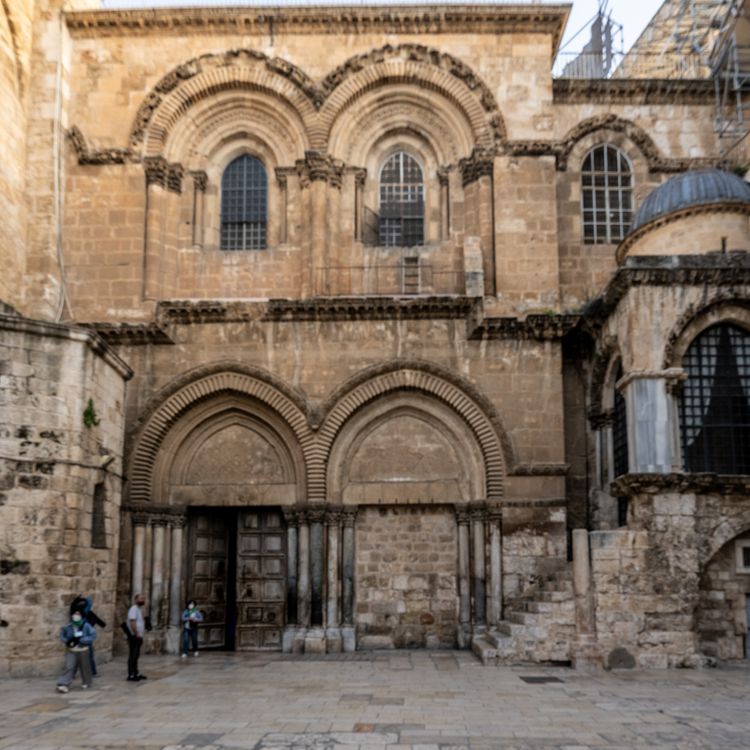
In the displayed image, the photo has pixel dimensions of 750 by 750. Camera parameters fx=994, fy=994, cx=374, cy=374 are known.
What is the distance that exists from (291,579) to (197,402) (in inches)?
164

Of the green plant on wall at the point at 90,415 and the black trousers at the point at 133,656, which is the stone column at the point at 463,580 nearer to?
the black trousers at the point at 133,656

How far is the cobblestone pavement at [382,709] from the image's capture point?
11.0 m

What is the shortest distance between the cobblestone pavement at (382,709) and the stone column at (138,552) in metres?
2.52

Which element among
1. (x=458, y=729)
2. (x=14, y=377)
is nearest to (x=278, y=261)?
(x=14, y=377)

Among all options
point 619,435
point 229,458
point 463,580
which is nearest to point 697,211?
point 619,435

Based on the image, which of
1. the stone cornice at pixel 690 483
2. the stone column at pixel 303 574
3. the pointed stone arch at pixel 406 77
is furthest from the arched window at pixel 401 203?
the stone cornice at pixel 690 483

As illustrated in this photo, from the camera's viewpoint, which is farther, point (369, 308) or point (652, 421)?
point (369, 308)

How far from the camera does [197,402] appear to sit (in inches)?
820

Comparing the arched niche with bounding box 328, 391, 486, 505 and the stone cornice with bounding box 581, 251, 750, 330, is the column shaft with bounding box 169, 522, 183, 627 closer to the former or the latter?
the arched niche with bounding box 328, 391, 486, 505

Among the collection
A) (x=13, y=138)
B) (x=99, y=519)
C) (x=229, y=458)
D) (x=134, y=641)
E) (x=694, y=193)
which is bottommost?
(x=134, y=641)

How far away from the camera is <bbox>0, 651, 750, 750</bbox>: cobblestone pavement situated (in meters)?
11.0

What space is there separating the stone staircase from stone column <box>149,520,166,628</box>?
6.72 meters

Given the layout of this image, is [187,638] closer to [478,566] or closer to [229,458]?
[229,458]

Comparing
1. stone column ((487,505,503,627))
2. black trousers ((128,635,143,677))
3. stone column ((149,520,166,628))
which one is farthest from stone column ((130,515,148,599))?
stone column ((487,505,503,627))
